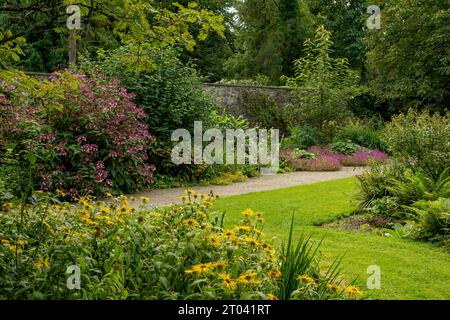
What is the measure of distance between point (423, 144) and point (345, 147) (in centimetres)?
761

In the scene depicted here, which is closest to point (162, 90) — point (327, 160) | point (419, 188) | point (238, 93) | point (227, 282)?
point (327, 160)

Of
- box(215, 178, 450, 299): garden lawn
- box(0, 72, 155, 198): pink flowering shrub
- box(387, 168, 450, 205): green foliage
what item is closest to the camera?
box(215, 178, 450, 299): garden lawn

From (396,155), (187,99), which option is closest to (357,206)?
(396,155)

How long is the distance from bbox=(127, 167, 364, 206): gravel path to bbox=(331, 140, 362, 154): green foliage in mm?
1843

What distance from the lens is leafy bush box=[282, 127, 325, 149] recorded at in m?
15.5

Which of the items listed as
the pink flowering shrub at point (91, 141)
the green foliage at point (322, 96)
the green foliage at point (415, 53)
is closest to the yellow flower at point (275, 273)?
the pink flowering shrub at point (91, 141)

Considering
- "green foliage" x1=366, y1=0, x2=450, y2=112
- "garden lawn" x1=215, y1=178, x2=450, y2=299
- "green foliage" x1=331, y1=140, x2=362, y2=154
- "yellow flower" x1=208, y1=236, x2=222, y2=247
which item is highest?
"green foliage" x1=366, y1=0, x2=450, y2=112

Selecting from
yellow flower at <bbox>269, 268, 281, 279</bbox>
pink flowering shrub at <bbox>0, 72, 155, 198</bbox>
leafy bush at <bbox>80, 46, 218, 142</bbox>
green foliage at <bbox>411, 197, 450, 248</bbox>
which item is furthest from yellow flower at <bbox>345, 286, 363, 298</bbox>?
leafy bush at <bbox>80, 46, 218, 142</bbox>

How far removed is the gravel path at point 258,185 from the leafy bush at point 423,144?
5.50 ft

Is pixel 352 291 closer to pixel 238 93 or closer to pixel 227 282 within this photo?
pixel 227 282

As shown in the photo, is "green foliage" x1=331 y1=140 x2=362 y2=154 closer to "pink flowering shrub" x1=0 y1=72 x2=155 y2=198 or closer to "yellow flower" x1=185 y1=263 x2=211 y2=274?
"pink flowering shrub" x1=0 y1=72 x2=155 y2=198

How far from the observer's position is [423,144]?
24.7 feet

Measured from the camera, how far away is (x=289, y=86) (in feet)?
60.5

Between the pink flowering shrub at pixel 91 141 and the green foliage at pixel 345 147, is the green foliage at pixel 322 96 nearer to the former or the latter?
the green foliage at pixel 345 147
